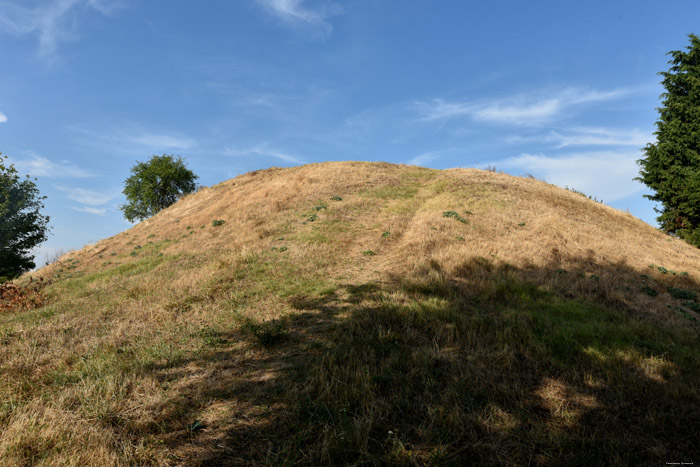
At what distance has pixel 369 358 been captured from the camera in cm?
602

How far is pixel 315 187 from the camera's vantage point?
28.0m

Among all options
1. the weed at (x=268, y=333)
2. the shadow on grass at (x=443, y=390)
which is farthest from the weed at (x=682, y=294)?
the weed at (x=268, y=333)

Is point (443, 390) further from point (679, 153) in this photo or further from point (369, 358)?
point (679, 153)

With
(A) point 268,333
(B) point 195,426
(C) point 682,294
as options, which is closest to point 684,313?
(C) point 682,294

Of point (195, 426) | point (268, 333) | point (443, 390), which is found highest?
point (268, 333)

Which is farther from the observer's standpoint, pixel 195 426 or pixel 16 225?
pixel 16 225

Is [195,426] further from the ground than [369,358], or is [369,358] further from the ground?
[369,358]

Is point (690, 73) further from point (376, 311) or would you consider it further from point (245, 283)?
point (245, 283)

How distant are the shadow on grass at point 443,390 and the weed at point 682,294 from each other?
357 cm

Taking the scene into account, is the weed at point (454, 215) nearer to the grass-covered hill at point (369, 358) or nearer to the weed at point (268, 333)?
the grass-covered hill at point (369, 358)

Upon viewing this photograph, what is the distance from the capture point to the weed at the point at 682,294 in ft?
37.9

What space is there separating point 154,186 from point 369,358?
183 feet

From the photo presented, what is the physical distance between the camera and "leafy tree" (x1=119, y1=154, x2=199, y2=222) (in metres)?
50.6

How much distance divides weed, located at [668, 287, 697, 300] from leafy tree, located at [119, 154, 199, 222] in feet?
184
